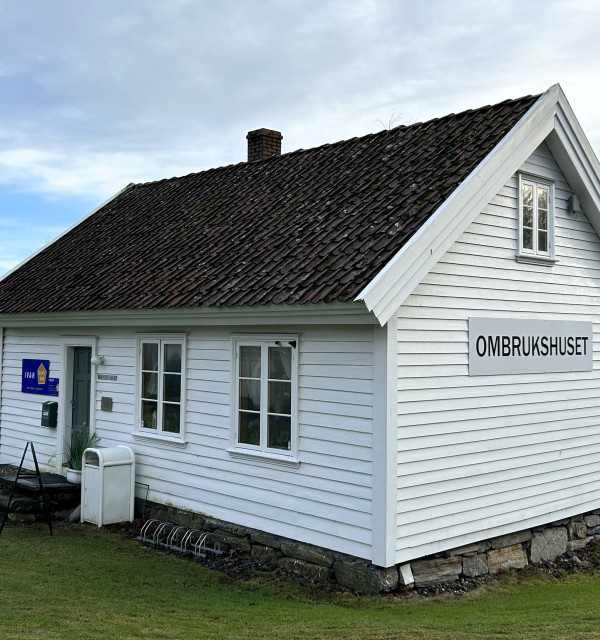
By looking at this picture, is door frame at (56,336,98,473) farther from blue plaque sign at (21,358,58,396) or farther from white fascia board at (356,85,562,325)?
white fascia board at (356,85,562,325)

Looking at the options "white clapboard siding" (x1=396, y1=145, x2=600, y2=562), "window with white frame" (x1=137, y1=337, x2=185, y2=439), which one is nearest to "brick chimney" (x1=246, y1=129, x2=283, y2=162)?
"window with white frame" (x1=137, y1=337, x2=185, y2=439)

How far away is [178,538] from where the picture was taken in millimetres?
10961

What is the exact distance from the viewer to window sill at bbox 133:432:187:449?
444 inches

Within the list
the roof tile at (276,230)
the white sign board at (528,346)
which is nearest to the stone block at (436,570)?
the white sign board at (528,346)

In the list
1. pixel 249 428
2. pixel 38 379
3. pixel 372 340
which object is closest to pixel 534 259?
pixel 372 340

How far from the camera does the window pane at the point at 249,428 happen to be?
10125mm

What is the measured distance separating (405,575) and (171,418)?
4465 mm

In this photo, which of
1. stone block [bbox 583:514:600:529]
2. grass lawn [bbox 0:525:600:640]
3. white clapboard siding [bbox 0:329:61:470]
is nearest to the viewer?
grass lawn [bbox 0:525:600:640]

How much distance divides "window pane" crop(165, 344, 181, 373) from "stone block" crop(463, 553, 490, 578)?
190 inches

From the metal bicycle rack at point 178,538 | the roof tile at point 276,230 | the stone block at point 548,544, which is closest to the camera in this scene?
the roof tile at point 276,230

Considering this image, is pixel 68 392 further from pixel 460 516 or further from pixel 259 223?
pixel 460 516

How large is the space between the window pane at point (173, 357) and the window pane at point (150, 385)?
1.35ft

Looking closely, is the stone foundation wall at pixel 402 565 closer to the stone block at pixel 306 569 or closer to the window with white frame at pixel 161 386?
the stone block at pixel 306 569

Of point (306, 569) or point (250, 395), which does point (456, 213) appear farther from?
point (306, 569)
